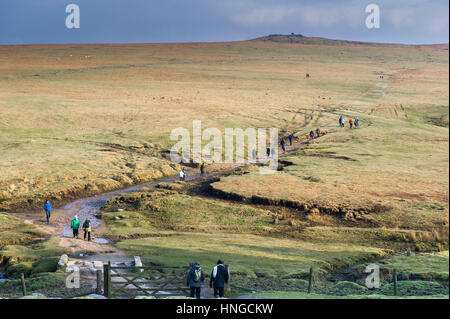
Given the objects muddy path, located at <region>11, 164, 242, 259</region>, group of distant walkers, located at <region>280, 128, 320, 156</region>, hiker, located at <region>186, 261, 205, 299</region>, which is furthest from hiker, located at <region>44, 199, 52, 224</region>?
group of distant walkers, located at <region>280, 128, 320, 156</region>

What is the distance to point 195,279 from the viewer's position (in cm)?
1884

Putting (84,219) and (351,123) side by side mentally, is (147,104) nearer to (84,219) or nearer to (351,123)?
(351,123)

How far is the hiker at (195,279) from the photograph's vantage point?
739 inches

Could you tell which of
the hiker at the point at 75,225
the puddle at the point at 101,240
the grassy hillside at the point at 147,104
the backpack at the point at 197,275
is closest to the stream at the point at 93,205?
the puddle at the point at 101,240

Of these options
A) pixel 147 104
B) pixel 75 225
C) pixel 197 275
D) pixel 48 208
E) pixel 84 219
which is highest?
pixel 147 104

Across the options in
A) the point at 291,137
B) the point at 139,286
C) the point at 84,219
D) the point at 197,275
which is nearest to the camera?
the point at 197,275

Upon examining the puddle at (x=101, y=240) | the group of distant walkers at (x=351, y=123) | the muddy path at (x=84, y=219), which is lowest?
the puddle at (x=101, y=240)

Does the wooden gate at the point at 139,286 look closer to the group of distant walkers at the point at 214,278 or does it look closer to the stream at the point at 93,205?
the group of distant walkers at the point at 214,278

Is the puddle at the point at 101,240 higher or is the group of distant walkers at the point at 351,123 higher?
the group of distant walkers at the point at 351,123

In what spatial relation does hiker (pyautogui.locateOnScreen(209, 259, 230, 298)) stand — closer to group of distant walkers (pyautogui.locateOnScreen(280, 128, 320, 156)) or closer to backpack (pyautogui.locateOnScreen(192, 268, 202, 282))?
backpack (pyautogui.locateOnScreen(192, 268, 202, 282))

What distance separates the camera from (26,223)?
36844 millimetres

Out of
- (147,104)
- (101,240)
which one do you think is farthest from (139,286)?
(147,104)

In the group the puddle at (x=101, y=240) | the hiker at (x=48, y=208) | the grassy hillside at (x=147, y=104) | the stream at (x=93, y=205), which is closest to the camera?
the puddle at (x=101, y=240)

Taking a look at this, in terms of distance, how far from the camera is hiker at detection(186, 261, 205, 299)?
18766 mm
